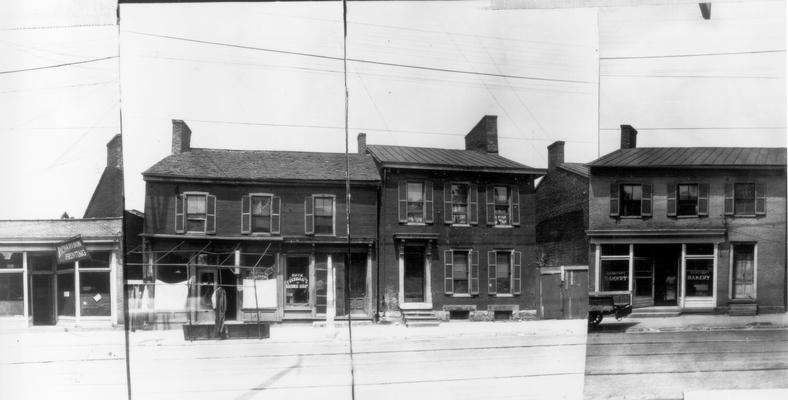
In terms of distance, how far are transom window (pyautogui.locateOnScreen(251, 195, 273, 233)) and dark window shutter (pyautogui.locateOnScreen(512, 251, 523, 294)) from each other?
7.97ft

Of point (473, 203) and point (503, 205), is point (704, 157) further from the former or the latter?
point (473, 203)

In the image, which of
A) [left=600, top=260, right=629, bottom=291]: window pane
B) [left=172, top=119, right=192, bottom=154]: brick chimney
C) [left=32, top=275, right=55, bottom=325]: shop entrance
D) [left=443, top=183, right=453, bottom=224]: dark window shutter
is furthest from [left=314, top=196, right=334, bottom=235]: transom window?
[left=600, top=260, right=629, bottom=291]: window pane

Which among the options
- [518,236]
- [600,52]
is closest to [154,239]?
[518,236]

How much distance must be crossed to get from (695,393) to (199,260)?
16.6 feet

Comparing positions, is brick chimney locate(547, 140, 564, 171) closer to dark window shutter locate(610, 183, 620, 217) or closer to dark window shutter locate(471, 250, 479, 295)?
dark window shutter locate(610, 183, 620, 217)

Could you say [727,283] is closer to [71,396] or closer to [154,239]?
[154,239]

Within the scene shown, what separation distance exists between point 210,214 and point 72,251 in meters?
1.51

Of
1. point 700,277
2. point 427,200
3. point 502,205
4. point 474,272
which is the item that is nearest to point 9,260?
point 427,200

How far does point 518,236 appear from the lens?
5.10 metres

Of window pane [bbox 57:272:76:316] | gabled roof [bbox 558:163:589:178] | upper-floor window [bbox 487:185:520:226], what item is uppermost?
gabled roof [bbox 558:163:589:178]

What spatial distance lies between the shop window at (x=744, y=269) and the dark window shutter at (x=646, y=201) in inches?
35.3

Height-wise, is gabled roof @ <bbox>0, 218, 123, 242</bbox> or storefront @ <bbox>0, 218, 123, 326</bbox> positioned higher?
gabled roof @ <bbox>0, 218, 123, 242</bbox>

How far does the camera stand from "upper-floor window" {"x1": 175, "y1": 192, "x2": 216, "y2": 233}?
4.72m

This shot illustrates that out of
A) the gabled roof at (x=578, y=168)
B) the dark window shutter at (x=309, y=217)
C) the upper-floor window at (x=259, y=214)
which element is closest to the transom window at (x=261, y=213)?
the upper-floor window at (x=259, y=214)
